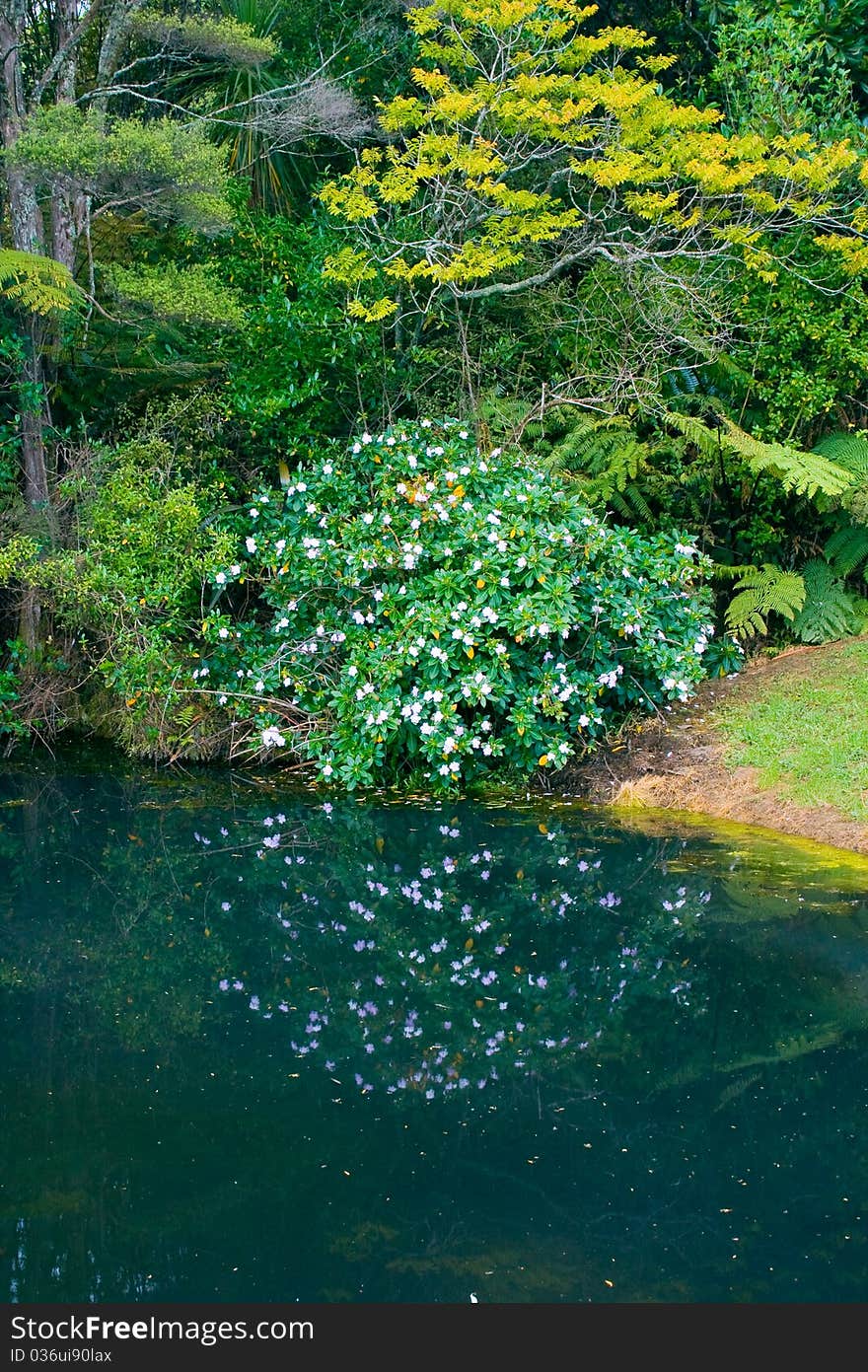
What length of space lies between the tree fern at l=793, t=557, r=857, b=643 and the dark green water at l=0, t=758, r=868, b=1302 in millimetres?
3094

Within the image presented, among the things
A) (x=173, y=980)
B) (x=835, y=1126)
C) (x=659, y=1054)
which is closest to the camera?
(x=835, y=1126)

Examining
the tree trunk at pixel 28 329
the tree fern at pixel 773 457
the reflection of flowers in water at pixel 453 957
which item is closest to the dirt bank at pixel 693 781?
the reflection of flowers in water at pixel 453 957

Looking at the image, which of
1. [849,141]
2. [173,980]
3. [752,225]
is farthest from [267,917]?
[849,141]

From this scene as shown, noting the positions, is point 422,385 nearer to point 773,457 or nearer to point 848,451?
point 773,457

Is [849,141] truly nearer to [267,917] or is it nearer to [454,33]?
[454,33]

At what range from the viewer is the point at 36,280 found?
8070 millimetres

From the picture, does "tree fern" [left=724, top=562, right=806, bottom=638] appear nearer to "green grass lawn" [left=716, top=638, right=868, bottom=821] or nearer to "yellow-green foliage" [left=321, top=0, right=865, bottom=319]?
"green grass lawn" [left=716, top=638, right=868, bottom=821]

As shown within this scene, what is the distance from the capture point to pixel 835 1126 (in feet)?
14.0

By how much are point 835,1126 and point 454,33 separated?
787cm

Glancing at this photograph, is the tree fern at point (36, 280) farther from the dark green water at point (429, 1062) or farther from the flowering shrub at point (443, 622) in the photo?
the dark green water at point (429, 1062)

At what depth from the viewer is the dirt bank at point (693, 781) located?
7266mm

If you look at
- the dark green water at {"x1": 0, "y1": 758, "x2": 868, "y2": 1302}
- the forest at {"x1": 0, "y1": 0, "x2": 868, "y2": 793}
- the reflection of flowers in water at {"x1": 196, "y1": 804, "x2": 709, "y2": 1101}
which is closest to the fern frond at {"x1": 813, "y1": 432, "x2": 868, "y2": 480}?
the forest at {"x1": 0, "y1": 0, "x2": 868, "y2": 793}

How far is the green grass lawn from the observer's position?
7.49 m

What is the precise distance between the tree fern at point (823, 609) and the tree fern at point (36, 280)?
18.3ft
